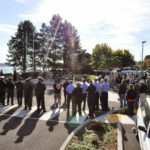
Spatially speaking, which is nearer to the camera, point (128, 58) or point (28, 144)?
point (28, 144)

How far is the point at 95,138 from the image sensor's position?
5488 mm

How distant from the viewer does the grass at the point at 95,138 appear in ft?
17.1

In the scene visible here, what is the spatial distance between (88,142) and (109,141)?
0.75 m

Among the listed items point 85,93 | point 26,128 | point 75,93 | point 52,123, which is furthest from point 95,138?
point 85,93

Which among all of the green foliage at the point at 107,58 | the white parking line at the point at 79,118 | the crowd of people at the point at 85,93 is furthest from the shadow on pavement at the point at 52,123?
the green foliage at the point at 107,58

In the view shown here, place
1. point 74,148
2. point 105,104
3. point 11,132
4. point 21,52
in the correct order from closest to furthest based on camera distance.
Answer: point 74,148, point 11,132, point 105,104, point 21,52

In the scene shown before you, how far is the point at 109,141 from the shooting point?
5.66 m

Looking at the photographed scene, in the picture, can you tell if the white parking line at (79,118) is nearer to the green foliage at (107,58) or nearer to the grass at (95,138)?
the grass at (95,138)

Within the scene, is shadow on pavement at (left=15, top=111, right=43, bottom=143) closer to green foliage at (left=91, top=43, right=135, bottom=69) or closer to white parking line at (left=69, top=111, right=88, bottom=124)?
white parking line at (left=69, top=111, right=88, bottom=124)

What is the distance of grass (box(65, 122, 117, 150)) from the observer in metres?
5.21

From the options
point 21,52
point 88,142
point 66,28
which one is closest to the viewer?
point 88,142

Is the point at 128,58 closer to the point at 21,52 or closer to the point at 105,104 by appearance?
the point at 21,52

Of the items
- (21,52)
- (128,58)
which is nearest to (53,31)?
(21,52)

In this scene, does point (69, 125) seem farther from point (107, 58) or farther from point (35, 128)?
point (107, 58)
